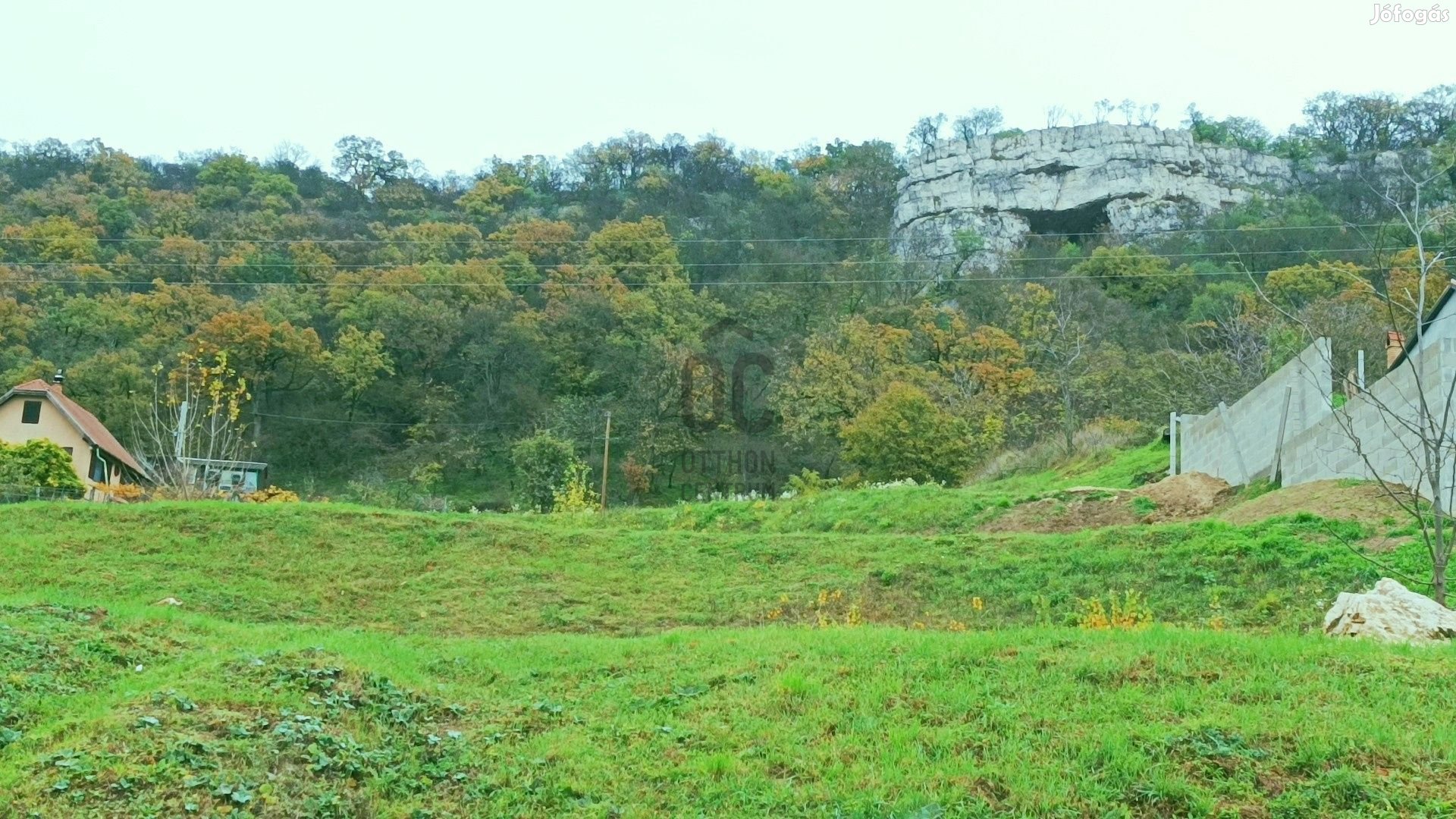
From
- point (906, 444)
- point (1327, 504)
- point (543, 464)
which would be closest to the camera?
point (1327, 504)

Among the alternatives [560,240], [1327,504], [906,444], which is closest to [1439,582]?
[1327,504]

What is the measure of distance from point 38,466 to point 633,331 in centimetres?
2510

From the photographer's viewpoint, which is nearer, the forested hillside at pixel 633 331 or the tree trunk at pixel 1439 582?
the tree trunk at pixel 1439 582

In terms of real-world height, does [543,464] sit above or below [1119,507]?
above

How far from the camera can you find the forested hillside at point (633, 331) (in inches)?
1515

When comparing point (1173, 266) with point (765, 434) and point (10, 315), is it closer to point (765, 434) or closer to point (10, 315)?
point (765, 434)

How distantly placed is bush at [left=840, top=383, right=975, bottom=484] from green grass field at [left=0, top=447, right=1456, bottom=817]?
57.9 feet

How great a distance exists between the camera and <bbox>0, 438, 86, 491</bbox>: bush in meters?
26.3

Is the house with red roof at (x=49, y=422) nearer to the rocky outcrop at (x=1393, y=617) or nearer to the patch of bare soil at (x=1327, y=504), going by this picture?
the patch of bare soil at (x=1327, y=504)

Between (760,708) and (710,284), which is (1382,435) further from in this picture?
(710,284)

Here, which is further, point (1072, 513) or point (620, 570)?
point (1072, 513)

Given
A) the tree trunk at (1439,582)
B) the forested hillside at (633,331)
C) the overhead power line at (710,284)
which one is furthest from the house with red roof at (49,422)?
the tree trunk at (1439,582)

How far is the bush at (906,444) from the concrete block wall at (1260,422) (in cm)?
A: 948

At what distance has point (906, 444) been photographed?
A: 30.7m
